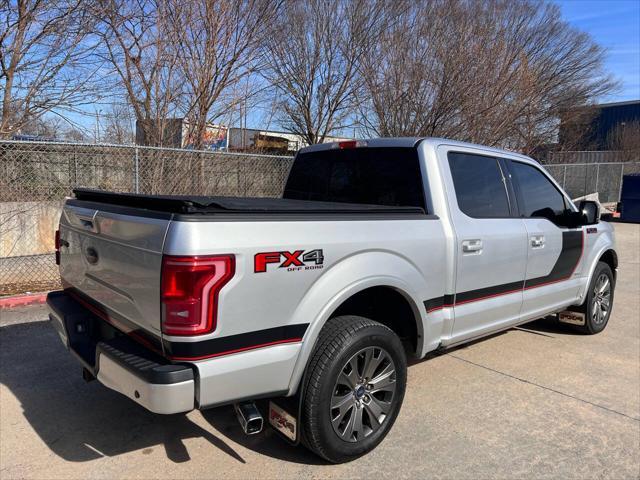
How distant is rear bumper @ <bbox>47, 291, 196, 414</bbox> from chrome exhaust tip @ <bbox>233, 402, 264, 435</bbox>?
0.34 m

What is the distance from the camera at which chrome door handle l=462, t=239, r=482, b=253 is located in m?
3.71

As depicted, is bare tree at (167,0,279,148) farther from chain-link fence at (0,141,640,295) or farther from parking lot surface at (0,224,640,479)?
parking lot surface at (0,224,640,479)

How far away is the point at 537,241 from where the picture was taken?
14.7 ft

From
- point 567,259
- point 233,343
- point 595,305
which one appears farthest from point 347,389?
point 595,305

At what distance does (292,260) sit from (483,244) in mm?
1869

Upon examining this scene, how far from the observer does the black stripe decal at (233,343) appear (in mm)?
2377

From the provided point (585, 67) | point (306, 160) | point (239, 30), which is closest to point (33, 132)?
point (239, 30)

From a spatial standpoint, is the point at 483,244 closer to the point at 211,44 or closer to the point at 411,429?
the point at 411,429

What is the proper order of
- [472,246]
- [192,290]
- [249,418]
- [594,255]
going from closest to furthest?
1. [192,290]
2. [249,418]
3. [472,246]
4. [594,255]

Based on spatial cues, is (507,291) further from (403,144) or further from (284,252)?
(284,252)

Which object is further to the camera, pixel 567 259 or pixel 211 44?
pixel 211 44

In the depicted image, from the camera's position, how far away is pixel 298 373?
276cm

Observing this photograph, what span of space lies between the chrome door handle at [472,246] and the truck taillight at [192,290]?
1971 mm

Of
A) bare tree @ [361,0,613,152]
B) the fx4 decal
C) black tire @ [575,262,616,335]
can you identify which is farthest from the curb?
bare tree @ [361,0,613,152]
